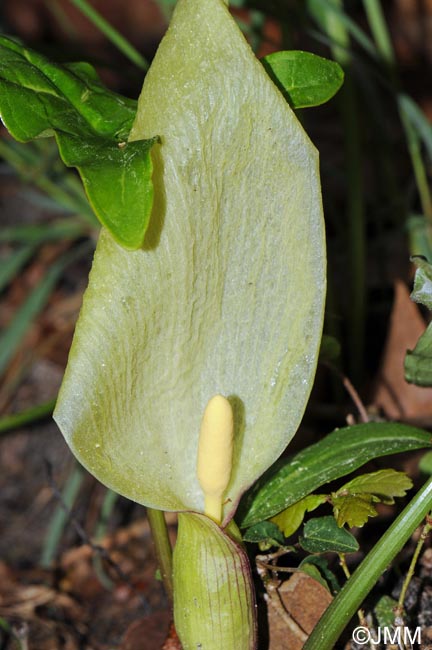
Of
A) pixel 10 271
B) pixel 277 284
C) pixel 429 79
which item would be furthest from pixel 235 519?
pixel 429 79

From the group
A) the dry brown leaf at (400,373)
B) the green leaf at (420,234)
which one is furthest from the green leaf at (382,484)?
the green leaf at (420,234)

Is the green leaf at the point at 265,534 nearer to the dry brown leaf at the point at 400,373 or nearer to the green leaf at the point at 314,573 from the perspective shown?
the green leaf at the point at 314,573

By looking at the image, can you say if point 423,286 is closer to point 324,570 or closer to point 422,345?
point 422,345

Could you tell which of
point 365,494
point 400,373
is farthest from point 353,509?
point 400,373

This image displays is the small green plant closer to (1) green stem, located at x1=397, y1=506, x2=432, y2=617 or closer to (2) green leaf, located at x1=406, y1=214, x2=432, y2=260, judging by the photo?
(1) green stem, located at x1=397, y1=506, x2=432, y2=617

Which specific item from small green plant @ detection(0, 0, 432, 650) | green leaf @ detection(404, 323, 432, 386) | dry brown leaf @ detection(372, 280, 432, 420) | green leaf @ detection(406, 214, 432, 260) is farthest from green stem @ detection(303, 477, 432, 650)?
green leaf @ detection(406, 214, 432, 260)

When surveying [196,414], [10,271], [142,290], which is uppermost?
[142,290]

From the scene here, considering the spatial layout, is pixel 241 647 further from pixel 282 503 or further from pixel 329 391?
pixel 329 391
